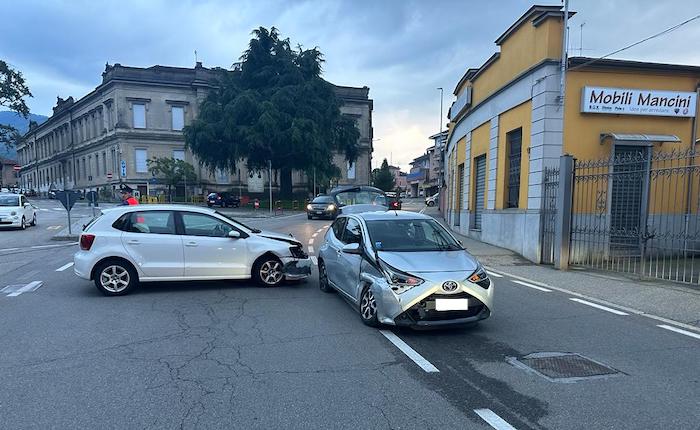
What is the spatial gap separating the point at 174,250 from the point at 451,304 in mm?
5011

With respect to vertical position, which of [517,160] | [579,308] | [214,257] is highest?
[517,160]

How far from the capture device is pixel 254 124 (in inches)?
1501

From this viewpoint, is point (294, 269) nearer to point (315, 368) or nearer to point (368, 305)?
point (368, 305)

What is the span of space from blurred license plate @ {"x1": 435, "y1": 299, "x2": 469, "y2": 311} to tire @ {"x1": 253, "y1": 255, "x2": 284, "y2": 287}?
151 inches

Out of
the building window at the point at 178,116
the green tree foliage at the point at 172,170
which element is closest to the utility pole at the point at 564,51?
the green tree foliage at the point at 172,170

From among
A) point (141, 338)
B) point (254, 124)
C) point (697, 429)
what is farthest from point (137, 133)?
point (697, 429)

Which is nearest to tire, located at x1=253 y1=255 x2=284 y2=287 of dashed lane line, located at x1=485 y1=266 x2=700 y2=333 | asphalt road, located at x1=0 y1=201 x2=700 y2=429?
asphalt road, located at x1=0 y1=201 x2=700 y2=429

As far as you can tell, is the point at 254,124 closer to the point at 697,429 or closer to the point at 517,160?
the point at 517,160

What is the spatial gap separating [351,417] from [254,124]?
121 ft

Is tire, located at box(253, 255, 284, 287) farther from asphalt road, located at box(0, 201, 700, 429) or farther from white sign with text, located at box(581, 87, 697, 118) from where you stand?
white sign with text, located at box(581, 87, 697, 118)

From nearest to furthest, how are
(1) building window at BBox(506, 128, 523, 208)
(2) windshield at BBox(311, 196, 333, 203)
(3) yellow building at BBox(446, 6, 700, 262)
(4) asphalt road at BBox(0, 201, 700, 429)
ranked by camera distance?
(4) asphalt road at BBox(0, 201, 700, 429)
(3) yellow building at BBox(446, 6, 700, 262)
(1) building window at BBox(506, 128, 523, 208)
(2) windshield at BBox(311, 196, 333, 203)

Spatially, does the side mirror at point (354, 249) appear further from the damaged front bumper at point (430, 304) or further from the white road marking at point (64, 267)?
the white road marking at point (64, 267)

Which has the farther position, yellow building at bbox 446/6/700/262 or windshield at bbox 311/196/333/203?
windshield at bbox 311/196/333/203

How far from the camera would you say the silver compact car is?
→ 17.1 feet
